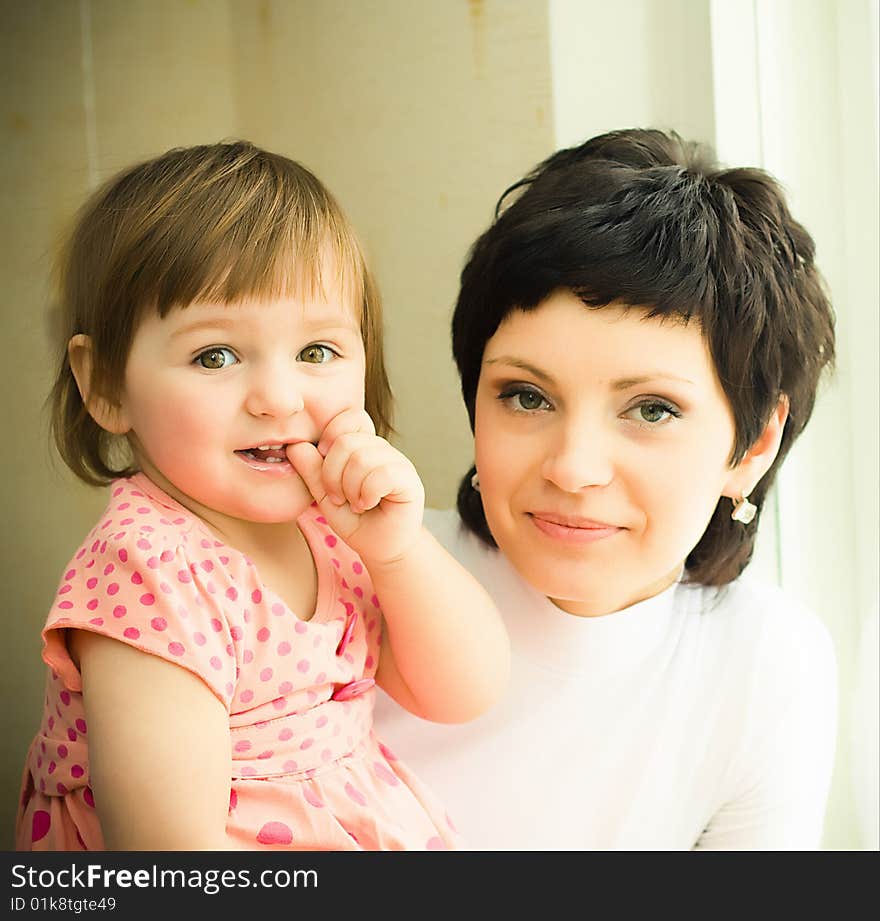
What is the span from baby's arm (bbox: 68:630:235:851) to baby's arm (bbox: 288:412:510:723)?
17 cm

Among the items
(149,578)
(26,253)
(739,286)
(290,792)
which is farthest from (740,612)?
(26,253)

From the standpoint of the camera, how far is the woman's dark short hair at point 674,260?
3.11 ft

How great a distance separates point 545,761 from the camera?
1.11 meters

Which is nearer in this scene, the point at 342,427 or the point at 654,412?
the point at 342,427

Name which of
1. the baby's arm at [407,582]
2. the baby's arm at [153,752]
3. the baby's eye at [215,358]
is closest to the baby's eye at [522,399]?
the baby's arm at [407,582]

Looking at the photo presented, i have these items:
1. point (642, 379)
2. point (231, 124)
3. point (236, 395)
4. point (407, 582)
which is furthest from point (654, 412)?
point (231, 124)

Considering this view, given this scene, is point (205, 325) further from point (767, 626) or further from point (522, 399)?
point (767, 626)

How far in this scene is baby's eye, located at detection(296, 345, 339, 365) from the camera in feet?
2.84

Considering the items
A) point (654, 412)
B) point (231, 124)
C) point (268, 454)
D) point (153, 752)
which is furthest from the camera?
point (231, 124)

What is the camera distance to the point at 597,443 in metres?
0.95

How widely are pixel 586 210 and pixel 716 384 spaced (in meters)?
0.19

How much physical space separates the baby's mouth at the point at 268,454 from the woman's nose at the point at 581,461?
0.23 metres

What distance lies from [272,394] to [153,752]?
259 millimetres
